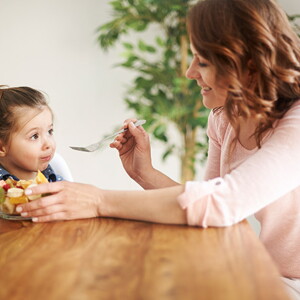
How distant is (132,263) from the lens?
834 millimetres

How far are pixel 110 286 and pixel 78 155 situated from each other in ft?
10.8

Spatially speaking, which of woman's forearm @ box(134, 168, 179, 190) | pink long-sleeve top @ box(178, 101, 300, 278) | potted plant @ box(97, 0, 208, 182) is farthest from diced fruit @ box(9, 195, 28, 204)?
potted plant @ box(97, 0, 208, 182)

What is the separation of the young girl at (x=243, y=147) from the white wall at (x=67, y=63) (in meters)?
2.52

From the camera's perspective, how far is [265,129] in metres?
1.28

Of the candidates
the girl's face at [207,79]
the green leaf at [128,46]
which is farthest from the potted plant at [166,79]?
the girl's face at [207,79]

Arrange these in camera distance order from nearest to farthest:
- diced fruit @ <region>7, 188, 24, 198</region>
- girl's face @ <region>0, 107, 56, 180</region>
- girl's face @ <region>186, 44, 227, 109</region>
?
diced fruit @ <region>7, 188, 24, 198</region> → girl's face @ <region>186, 44, 227, 109</region> → girl's face @ <region>0, 107, 56, 180</region>

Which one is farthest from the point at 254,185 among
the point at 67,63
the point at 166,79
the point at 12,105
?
the point at 67,63

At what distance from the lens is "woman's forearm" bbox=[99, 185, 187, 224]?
1.08 metres

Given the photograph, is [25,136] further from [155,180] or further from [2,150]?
[155,180]

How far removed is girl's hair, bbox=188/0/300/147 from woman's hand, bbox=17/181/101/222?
1.27 feet

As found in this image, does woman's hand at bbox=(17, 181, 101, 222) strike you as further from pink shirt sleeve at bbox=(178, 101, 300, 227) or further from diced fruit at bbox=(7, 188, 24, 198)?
pink shirt sleeve at bbox=(178, 101, 300, 227)

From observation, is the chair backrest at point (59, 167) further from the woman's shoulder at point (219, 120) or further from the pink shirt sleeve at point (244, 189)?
the pink shirt sleeve at point (244, 189)

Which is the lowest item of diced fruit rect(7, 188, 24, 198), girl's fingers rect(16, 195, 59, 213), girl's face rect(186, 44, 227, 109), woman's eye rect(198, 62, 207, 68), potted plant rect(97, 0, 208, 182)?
potted plant rect(97, 0, 208, 182)

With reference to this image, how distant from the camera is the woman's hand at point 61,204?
114 cm
